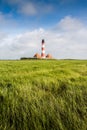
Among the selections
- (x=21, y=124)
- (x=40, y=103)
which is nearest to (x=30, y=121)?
(x=21, y=124)

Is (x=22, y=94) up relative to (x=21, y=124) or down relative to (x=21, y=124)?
up

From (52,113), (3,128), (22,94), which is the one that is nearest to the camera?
(3,128)

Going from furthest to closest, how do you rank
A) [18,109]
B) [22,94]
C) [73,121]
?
[22,94] < [18,109] < [73,121]

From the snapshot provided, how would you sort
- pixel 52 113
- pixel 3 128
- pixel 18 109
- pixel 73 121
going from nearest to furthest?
pixel 3 128 < pixel 73 121 < pixel 52 113 < pixel 18 109

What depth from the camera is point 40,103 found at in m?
3.88

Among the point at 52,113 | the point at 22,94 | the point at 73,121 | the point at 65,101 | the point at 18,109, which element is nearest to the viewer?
the point at 73,121

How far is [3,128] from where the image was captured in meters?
2.99

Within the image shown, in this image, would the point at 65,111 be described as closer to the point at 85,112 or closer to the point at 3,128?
the point at 85,112

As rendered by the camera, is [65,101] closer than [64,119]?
No

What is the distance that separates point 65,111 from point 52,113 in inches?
9.8

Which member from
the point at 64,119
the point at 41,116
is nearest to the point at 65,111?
the point at 64,119

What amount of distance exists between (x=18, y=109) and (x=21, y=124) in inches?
18.1

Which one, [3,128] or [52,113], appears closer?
[3,128]

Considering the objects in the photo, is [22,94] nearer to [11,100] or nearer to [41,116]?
[11,100]
